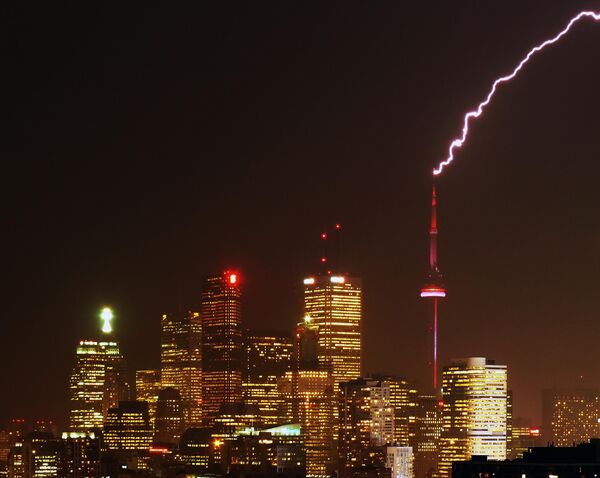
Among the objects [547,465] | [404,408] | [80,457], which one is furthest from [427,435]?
[547,465]

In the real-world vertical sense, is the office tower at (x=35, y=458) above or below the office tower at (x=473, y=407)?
below

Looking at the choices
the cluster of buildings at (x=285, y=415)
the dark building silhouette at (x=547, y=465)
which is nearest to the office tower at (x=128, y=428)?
the cluster of buildings at (x=285, y=415)

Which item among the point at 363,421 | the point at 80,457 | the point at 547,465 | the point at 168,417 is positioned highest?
the point at 168,417

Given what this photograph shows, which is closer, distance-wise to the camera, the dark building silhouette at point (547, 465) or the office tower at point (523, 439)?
the dark building silhouette at point (547, 465)

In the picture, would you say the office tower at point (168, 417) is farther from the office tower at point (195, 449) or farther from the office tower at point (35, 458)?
the office tower at point (35, 458)

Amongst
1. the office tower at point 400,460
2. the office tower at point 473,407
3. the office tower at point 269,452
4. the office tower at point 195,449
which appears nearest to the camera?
the office tower at point 400,460

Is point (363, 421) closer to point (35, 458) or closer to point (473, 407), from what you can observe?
point (473, 407)

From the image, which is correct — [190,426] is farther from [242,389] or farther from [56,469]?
[56,469]

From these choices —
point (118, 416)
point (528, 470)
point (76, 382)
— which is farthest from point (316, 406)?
point (528, 470)
